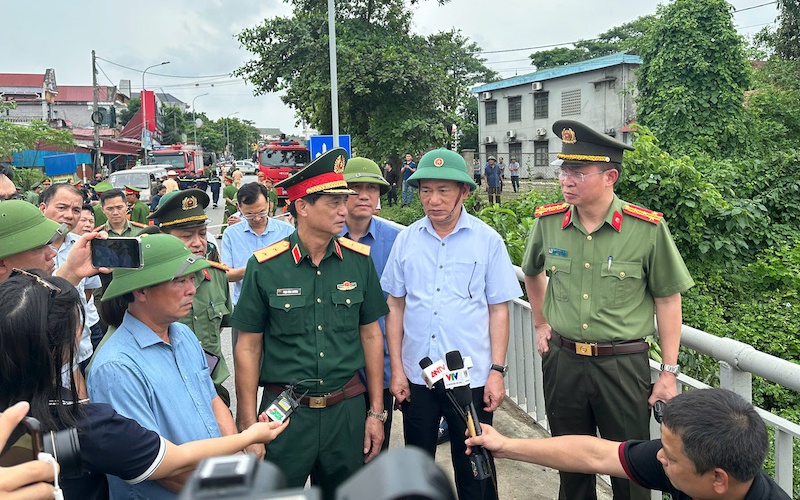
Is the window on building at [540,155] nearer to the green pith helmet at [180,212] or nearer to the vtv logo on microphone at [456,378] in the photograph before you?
the green pith helmet at [180,212]

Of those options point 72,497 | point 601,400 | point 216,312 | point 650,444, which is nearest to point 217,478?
point 72,497

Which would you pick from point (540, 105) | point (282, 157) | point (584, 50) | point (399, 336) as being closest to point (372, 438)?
point (399, 336)

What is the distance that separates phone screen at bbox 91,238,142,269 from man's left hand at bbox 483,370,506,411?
5.85 feet

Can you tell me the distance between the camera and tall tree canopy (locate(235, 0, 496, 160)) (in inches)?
714

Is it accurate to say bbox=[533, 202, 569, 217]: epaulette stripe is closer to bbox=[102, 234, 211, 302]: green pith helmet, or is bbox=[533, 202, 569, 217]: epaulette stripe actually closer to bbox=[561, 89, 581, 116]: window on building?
bbox=[102, 234, 211, 302]: green pith helmet

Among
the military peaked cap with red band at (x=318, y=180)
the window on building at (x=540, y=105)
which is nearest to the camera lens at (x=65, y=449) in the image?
the military peaked cap with red band at (x=318, y=180)

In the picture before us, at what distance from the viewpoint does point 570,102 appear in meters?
33.0

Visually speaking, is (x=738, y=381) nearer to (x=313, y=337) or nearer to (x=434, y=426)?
(x=434, y=426)

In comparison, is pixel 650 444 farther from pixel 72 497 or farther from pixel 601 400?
pixel 72 497

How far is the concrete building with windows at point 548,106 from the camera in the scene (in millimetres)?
29984

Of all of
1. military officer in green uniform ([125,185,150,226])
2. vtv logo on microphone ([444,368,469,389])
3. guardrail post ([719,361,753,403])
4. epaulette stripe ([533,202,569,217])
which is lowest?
guardrail post ([719,361,753,403])

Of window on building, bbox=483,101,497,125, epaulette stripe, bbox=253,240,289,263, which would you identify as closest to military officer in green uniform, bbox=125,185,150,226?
epaulette stripe, bbox=253,240,289,263

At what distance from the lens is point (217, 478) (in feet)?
2.29

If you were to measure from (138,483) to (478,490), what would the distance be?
1.73 metres
